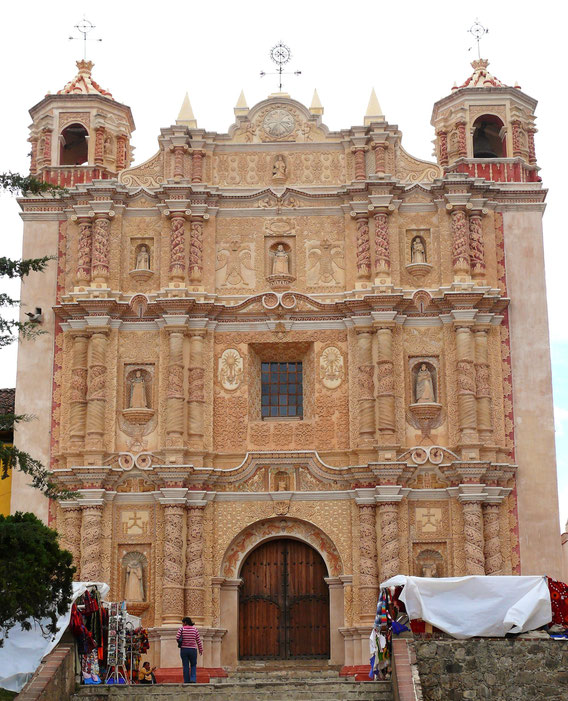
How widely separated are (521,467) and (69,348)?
1077cm

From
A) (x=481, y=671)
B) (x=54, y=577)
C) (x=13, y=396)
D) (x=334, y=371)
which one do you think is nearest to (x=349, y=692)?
(x=481, y=671)

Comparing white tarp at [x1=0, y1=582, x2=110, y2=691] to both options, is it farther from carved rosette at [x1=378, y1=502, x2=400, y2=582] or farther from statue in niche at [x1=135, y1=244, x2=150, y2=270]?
statue in niche at [x1=135, y1=244, x2=150, y2=270]

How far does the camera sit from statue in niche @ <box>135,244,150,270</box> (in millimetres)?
29723

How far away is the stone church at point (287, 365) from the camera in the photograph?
27.6 meters

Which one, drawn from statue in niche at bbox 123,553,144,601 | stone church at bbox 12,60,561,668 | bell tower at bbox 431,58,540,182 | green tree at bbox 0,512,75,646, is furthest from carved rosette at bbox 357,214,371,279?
green tree at bbox 0,512,75,646

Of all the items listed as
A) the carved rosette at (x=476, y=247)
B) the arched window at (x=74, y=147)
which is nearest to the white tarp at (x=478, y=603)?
the carved rosette at (x=476, y=247)

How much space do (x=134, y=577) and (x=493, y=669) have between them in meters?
9.64

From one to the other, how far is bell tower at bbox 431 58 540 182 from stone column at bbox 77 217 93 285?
8.76 meters

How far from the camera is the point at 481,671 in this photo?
67.8ft

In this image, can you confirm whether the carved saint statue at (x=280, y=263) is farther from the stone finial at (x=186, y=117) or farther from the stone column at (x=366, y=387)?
the stone finial at (x=186, y=117)

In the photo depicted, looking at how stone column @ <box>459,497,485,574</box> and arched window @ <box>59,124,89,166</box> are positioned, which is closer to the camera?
stone column @ <box>459,497,485,574</box>

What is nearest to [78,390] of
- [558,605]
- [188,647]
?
[188,647]

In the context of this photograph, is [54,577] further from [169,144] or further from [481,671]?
[169,144]

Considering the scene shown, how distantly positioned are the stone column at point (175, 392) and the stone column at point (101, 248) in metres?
2.13
